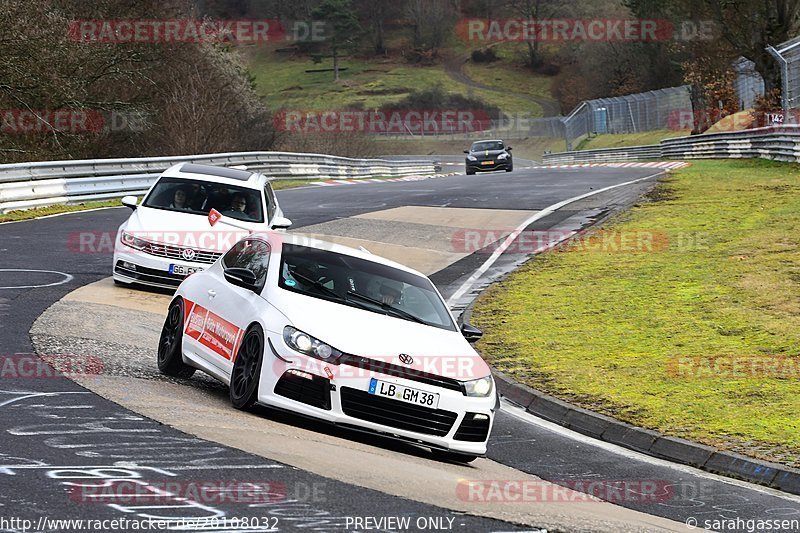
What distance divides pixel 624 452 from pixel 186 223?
7.65 meters

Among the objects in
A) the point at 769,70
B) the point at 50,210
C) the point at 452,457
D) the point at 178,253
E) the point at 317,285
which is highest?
the point at 769,70

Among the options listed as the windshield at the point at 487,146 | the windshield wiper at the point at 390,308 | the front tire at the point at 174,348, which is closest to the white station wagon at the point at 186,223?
the front tire at the point at 174,348

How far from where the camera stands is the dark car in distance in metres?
52.6

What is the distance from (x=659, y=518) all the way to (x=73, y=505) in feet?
13.0

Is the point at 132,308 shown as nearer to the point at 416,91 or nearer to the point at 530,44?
the point at 416,91

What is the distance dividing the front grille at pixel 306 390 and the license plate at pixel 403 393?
34 cm

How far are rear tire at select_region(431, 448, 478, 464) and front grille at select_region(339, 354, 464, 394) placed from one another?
53 cm

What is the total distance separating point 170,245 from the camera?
1537cm

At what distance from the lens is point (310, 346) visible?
8.67 meters

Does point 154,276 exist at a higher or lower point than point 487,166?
lower

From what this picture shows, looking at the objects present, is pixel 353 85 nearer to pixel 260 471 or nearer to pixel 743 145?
pixel 743 145

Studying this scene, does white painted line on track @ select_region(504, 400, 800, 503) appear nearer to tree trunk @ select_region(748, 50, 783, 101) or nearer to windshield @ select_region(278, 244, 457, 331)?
windshield @ select_region(278, 244, 457, 331)

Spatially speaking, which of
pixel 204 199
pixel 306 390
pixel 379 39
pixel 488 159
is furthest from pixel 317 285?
pixel 379 39

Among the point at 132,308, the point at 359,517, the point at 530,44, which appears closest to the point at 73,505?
the point at 359,517
